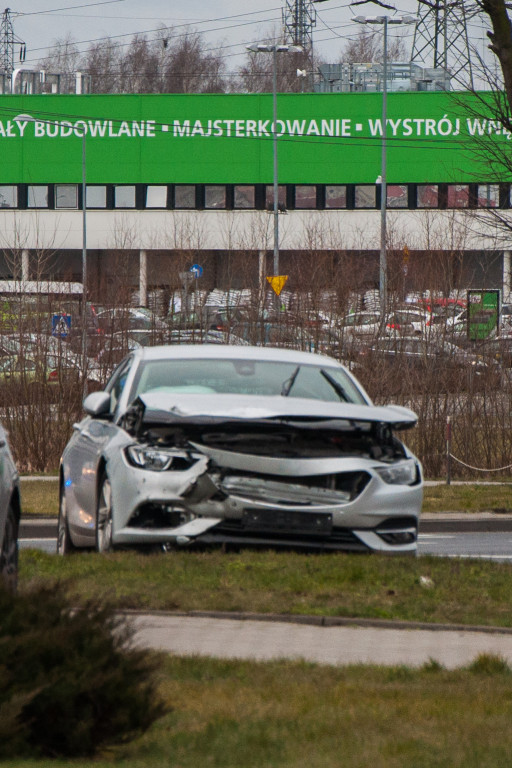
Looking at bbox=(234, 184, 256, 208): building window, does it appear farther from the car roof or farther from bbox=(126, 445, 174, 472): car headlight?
bbox=(126, 445, 174, 472): car headlight

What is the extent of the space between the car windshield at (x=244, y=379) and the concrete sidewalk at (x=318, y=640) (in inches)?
94.4

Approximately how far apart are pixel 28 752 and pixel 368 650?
9.53ft

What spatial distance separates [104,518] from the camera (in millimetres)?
9344

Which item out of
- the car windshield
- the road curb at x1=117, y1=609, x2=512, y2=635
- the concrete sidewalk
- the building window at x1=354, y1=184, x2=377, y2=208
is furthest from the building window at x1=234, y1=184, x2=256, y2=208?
the concrete sidewalk

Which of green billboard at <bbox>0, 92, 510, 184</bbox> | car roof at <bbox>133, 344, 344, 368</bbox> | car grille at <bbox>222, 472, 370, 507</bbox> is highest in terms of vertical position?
green billboard at <bbox>0, 92, 510, 184</bbox>

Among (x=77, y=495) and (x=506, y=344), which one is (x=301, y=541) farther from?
(x=506, y=344)

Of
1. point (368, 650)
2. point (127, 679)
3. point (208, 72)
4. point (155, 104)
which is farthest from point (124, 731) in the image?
point (208, 72)

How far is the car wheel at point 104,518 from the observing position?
9.15 metres

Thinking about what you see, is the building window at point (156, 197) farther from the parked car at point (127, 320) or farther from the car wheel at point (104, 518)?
the car wheel at point (104, 518)

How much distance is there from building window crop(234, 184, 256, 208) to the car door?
188ft

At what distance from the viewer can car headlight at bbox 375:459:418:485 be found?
8.94 meters

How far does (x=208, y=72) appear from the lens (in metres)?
117

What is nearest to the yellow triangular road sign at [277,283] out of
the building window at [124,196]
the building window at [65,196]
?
the building window at [124,196]

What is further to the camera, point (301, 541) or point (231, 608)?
point (301, 541)
